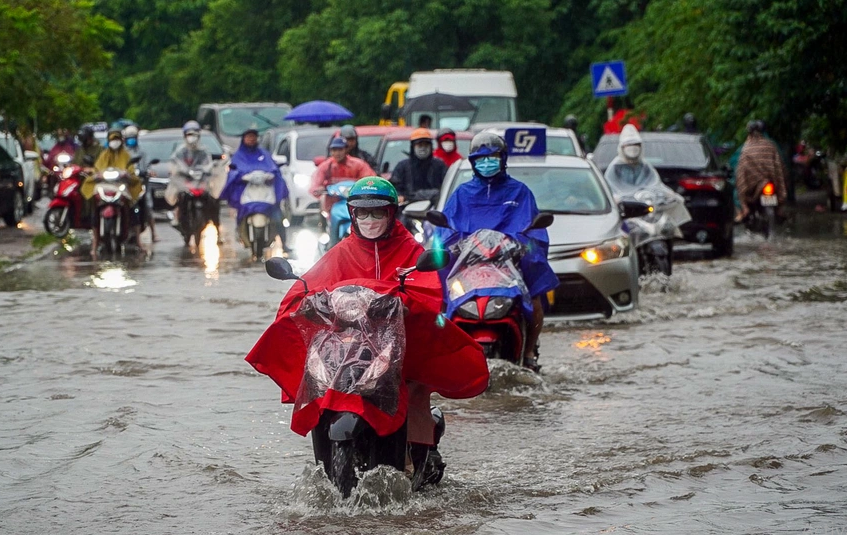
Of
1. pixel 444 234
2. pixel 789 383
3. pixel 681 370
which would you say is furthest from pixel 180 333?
pixel 789 383

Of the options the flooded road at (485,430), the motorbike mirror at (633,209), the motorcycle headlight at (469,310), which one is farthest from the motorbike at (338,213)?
the motorcycle headlight at (469,310)

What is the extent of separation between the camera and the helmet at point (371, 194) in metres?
6.86

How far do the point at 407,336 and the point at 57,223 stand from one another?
56.9 ft

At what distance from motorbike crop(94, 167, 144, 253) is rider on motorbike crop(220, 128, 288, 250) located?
131 cm

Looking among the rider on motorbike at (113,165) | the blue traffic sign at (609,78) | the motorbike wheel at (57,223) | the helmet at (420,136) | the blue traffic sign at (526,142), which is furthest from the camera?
the blue traffic sign at (609,78)

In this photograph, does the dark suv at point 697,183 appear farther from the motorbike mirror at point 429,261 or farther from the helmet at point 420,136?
the motorbike mirror at point 429,261

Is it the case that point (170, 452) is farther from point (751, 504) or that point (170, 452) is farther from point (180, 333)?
point (180, 333)

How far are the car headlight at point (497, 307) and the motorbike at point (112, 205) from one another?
37.8ft

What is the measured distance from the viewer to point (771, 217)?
22.6 m

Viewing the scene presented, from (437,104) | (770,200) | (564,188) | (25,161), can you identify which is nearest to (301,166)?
(437,104)

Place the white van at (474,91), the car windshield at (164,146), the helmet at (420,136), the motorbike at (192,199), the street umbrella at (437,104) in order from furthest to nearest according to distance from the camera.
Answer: the car windshield at (164,146) < the white van at (474,91) < the street umbrella at (437,104) < the motorbike at (192,199) < the helmet at (420,136)

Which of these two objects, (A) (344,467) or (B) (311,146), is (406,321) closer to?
(A) (344,467)

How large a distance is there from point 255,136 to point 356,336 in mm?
14297

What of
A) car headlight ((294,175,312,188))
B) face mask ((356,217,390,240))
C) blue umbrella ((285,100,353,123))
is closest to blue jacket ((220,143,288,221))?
car headlight ((294,175,312,188))
